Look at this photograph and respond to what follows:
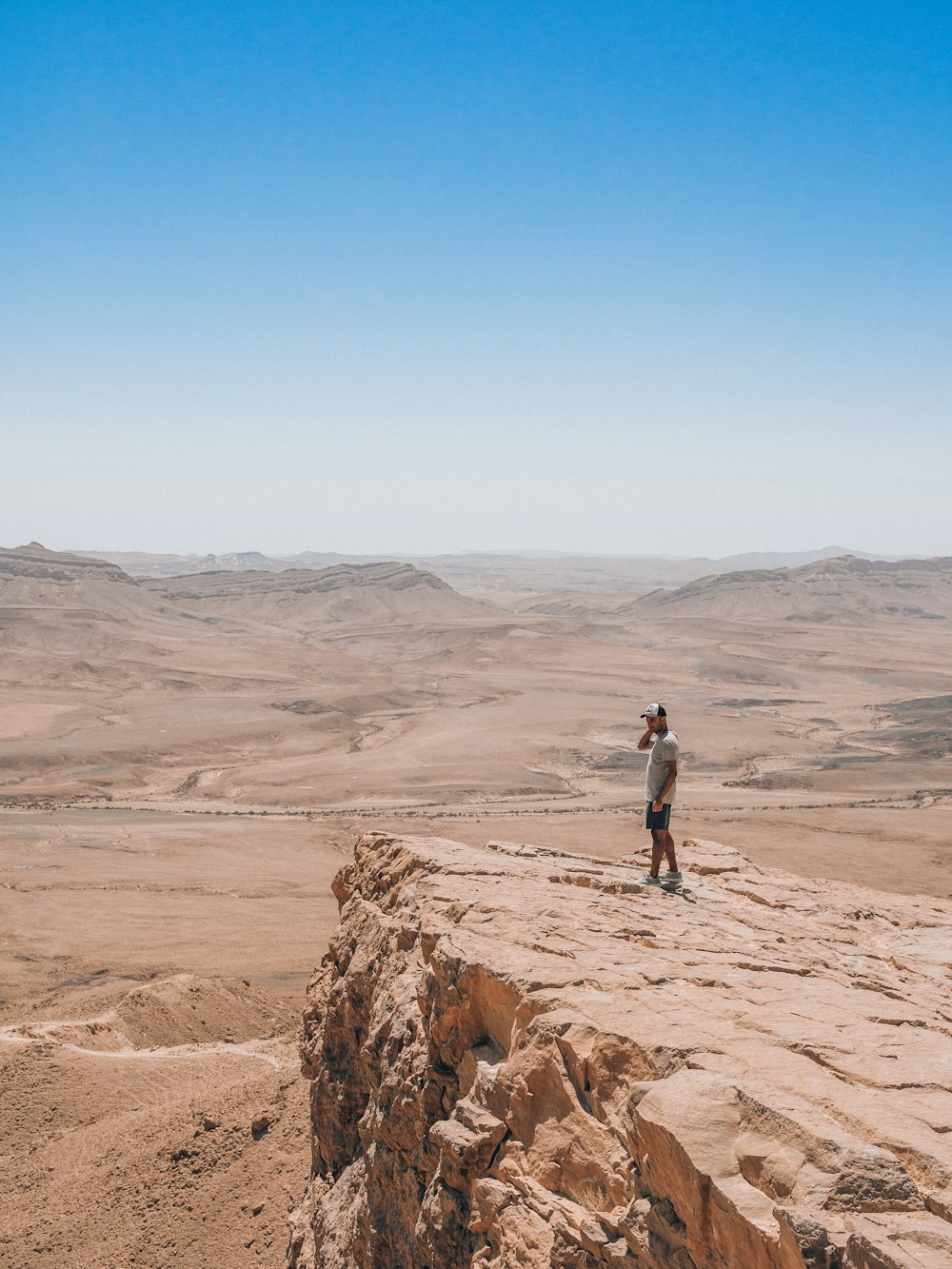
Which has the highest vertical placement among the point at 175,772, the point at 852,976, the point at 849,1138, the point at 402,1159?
the point at 849,1138

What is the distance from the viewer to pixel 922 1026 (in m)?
4.98

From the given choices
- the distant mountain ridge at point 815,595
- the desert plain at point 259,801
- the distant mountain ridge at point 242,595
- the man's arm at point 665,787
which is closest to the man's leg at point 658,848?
the man's arm at point 665,787

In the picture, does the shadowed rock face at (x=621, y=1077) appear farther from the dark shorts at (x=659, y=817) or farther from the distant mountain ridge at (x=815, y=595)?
the distant mountain ridge at (x=815, y=595)

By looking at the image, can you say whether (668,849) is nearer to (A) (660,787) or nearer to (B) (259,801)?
(A) (660,787)

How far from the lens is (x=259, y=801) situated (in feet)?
124

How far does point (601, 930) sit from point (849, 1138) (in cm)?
312

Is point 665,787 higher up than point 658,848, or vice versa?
point 665,787

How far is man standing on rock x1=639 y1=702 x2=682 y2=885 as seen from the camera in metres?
8.45

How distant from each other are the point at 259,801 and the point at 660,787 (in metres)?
31.7

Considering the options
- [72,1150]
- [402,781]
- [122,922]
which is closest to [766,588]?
[402,781]

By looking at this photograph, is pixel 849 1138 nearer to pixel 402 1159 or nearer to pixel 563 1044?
pixel 563 1044

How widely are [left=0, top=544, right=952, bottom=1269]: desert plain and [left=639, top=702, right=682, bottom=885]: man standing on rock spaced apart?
1.82 m

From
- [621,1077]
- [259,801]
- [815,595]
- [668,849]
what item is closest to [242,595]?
[815,595]

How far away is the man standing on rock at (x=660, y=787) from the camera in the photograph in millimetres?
8453
